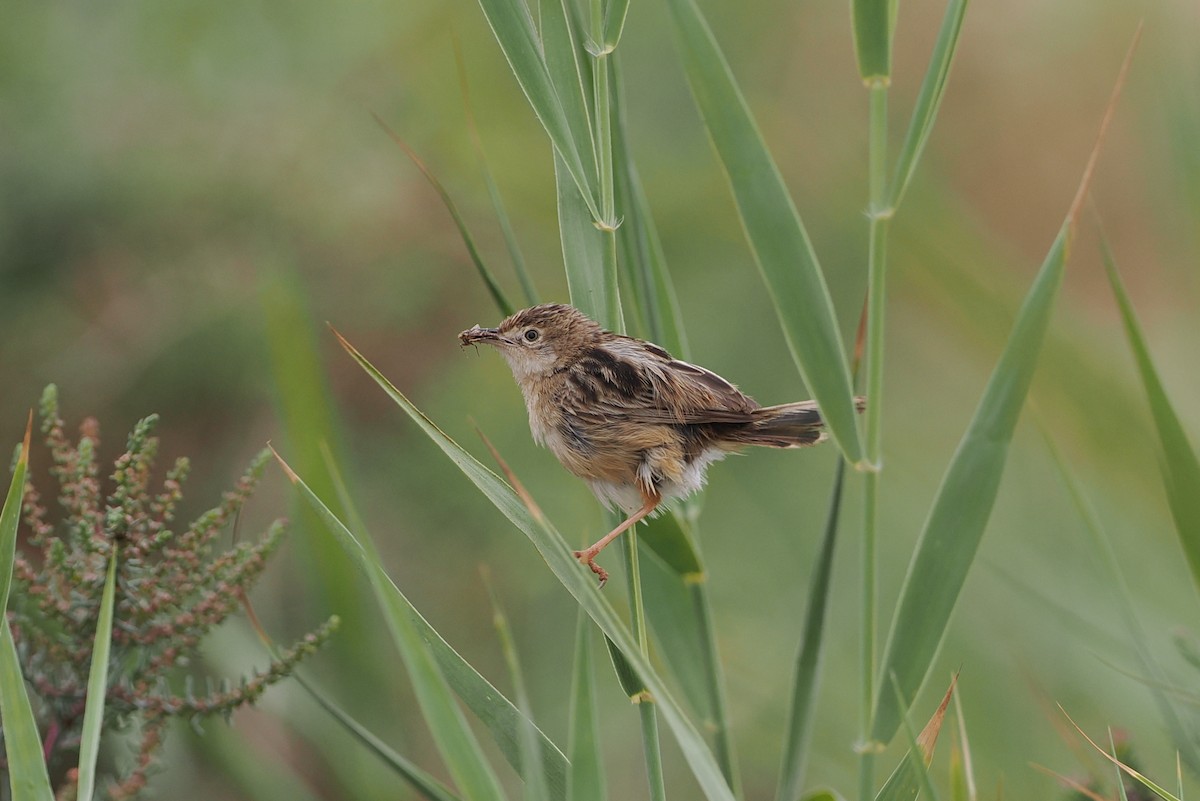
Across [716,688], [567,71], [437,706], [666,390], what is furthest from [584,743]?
[567,71]

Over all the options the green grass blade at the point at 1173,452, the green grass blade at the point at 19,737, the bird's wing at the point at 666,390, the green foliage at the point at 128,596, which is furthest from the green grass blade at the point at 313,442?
the green grass blade at the point at 1173,452

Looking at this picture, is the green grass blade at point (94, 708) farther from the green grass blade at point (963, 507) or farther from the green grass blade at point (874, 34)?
the green grass blade at point (874, 34)

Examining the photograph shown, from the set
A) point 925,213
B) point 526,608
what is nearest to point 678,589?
point 925,213

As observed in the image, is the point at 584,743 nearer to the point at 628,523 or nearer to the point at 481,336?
the point at 628,523

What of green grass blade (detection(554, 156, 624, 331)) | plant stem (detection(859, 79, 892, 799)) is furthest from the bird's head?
plant stem (detection(859, 79, 892, 799))

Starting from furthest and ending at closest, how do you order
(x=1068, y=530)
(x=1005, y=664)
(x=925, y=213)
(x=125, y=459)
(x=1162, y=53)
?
(x=1068, y=530), (x=1005, y=664), (x=1162, y=53), (x=925, y=213), (x=125, y=459)

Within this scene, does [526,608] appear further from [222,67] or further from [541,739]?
[541,739]
